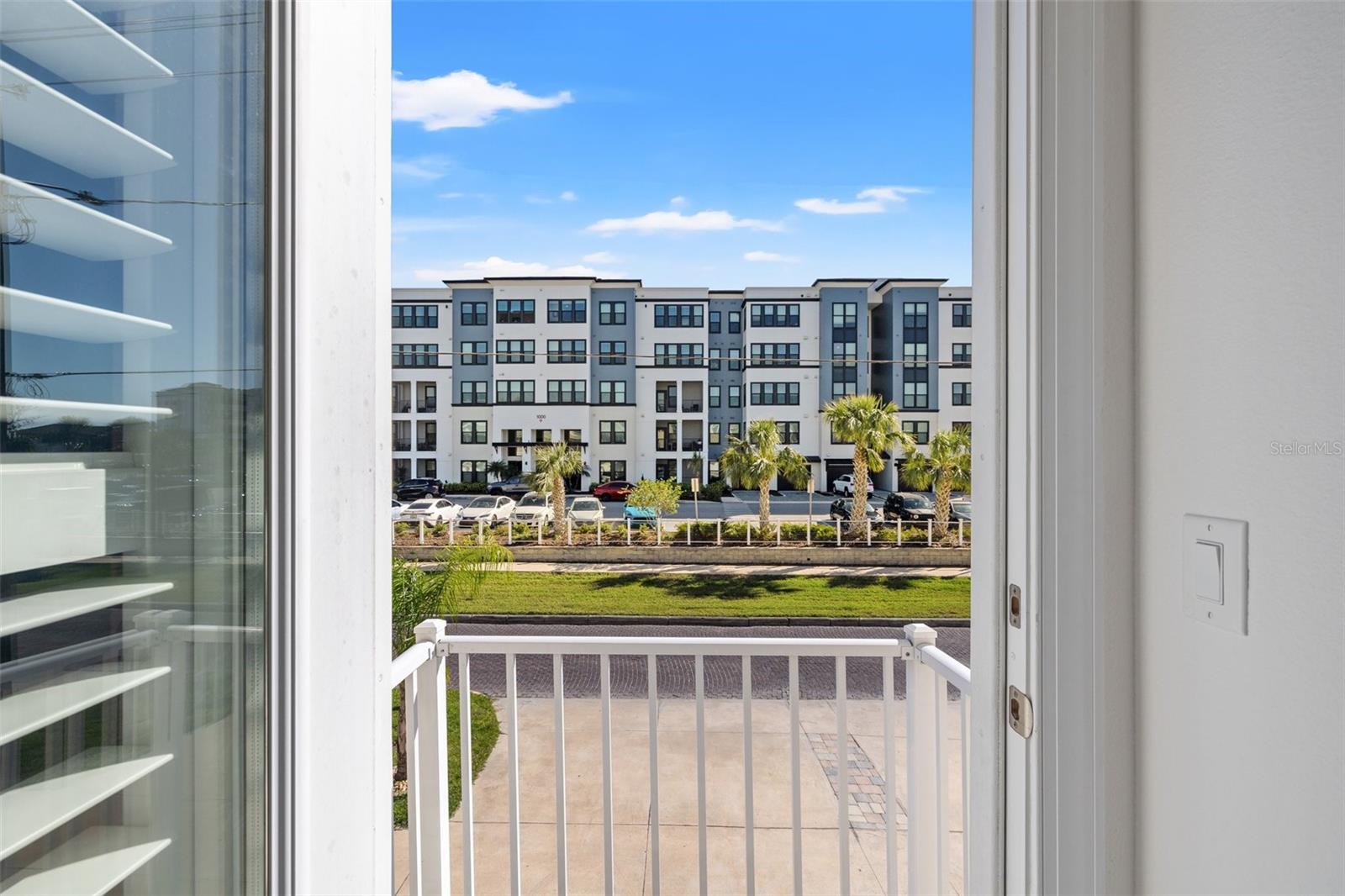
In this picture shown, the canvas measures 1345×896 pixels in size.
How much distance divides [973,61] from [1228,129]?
366mm

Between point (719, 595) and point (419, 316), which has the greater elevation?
point (419, 316)

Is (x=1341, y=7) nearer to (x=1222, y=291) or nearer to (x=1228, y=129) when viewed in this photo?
(x=1228, y=129)

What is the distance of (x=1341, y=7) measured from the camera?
1.74 ft

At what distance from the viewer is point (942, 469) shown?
1233 centimetres

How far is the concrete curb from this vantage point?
8625 millimetres

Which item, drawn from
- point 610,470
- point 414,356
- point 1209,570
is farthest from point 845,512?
point 414,356

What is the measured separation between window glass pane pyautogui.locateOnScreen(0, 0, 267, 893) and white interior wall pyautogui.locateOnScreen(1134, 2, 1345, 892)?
3.15 feet

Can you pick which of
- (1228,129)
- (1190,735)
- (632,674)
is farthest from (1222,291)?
(632,674)

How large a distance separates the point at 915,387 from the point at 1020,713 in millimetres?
21688

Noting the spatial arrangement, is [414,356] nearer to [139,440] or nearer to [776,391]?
[776,391]

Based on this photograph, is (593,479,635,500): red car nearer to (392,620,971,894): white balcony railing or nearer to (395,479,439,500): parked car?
(395,479,439,500): parked car

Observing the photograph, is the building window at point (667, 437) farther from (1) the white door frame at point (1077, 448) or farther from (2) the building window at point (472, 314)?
(1) the white door frame at point (1077, 448)

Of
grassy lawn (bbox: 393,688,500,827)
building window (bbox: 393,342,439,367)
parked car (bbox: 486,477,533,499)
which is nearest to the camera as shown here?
grassy lawn (bbox: 393,688,500,827)

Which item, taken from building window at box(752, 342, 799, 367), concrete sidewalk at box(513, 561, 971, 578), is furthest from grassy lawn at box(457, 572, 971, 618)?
building window at box(752, 342, 799, 367)
